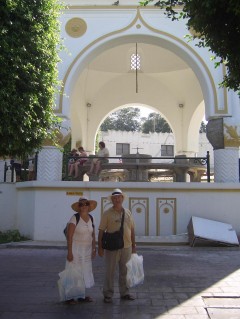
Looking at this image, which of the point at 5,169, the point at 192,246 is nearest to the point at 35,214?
the point at 5,169

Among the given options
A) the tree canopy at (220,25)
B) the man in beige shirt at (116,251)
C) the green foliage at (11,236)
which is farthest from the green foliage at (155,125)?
the tree canopy at (220,25)

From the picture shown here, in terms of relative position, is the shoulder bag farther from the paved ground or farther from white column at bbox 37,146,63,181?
white column at bbox 37,146,63,181

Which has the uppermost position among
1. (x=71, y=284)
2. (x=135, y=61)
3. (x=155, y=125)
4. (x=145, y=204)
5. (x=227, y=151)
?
(x=155, y=125)

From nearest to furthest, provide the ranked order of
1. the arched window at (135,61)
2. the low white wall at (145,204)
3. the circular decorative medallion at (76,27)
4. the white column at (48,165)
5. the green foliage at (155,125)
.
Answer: the low white wall at (145,204) < the white column at (48,165) < the circular decorative medallion at (76,27) < the arched window at (135,61) < the green foliage at (155,125)

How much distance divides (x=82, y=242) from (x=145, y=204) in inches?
226

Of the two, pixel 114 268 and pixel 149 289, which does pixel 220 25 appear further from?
pixel 149 289

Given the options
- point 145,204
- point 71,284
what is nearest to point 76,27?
point 145,204

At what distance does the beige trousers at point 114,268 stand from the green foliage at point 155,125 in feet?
148

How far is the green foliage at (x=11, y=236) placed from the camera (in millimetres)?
11102

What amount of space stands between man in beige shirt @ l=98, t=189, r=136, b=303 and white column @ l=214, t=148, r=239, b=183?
6572mm

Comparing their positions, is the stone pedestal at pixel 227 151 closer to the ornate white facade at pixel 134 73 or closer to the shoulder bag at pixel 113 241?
the ornate white facade at pixel 134 73

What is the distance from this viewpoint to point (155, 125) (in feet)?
170

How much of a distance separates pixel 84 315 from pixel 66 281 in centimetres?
52

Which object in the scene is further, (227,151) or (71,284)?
(227,151)
